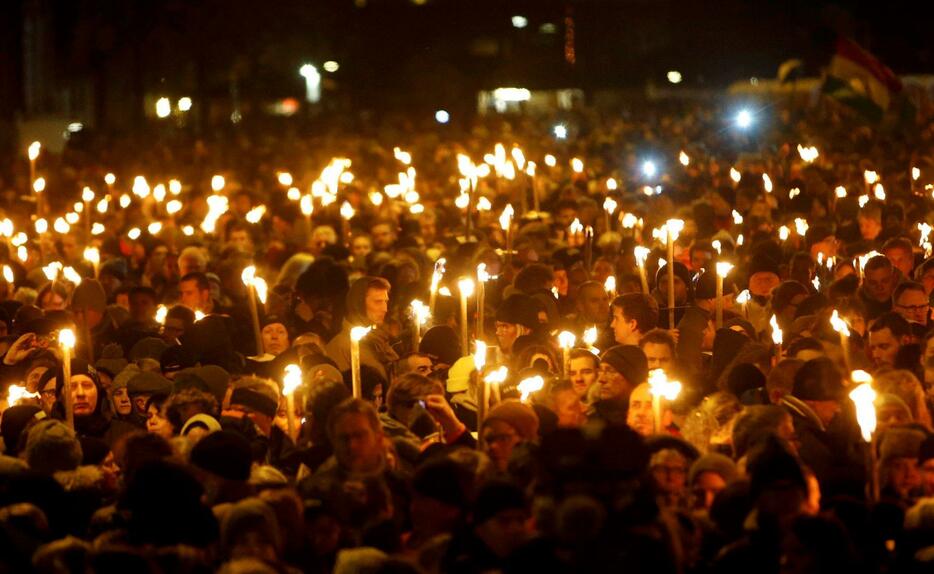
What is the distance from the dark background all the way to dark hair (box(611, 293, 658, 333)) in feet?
107

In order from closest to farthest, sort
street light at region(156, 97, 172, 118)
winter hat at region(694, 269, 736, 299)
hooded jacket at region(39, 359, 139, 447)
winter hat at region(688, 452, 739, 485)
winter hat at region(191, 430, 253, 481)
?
winter hat at region(688, 452, 739, 485) → winter hat at region(191, 430, 253, 481) → hooded jacket at region(39, 359, 139, 447) → winter hat at region(694, 269, 736, 299) → street light at region(156, 97, 172, 118)

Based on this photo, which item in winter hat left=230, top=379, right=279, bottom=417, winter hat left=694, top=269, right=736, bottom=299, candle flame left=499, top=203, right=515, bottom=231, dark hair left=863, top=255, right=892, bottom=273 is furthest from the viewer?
candle flame left=499, top=203, right=515, bottom=231

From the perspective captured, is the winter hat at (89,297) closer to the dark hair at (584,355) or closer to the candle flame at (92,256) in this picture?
the candle flame at (92,256)

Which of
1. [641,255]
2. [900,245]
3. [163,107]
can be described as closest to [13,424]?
[641,255]

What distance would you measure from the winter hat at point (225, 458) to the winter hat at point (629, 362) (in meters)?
2.39

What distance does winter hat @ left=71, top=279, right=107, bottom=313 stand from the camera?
11664 mm

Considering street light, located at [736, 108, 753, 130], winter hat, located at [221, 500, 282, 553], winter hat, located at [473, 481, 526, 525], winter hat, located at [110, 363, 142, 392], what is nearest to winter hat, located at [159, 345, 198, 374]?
winter hat, located at [110, 363, 142, 392]

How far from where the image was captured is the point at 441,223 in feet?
58.0

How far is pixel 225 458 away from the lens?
6.95 metres

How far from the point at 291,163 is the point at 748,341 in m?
19.8

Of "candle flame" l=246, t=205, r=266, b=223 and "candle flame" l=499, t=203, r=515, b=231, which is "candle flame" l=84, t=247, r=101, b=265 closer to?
"candle flame" l=499, t=203, r=515, b=231


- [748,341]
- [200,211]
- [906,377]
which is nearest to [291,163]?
[200,211]

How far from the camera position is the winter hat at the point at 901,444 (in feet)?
23.0

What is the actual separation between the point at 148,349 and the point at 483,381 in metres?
3.56
